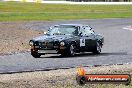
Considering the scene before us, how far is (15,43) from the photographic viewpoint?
1017 inches

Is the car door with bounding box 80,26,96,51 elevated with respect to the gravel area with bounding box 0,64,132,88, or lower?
lower

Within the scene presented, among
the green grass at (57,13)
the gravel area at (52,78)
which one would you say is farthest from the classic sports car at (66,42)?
the green grass at (57,13)

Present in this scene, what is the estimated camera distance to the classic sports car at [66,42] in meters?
19.2

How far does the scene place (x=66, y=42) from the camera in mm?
19375

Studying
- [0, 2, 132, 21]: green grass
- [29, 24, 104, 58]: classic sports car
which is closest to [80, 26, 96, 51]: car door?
[29, 24, 104, 58]: classic sports car

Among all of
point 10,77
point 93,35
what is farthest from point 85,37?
point 10,77

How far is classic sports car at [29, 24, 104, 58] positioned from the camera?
19234 mm

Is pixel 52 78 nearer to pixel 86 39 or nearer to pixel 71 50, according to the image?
pixel 71 50

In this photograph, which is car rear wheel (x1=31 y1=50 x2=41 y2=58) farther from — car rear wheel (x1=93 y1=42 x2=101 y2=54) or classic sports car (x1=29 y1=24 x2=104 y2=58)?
car rear wheel (x1=93 y1=42 x2=101 y2=54)

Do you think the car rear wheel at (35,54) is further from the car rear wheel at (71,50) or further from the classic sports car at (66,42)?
the car rear wheel at (71,50)

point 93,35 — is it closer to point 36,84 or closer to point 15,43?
point 15,43

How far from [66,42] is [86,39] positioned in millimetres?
1584

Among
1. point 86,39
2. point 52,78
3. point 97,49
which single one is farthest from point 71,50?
point 52,78

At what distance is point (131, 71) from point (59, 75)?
2033 mm
